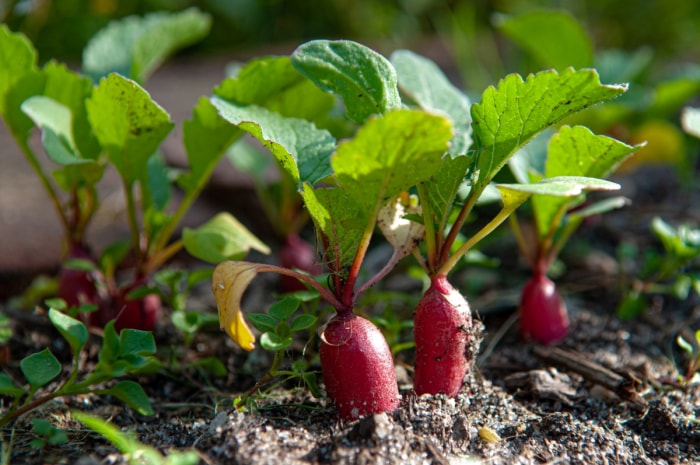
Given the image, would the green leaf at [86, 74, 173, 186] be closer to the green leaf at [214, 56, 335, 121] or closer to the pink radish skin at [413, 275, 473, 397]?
the green leaf at [214, 56, 335, 121]

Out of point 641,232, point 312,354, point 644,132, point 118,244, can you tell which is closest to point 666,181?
point 644,132

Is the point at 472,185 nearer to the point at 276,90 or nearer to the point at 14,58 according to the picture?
the point at 276,90

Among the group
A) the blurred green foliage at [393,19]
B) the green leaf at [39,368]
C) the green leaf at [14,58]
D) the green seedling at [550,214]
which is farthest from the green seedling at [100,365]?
the blurred green foliage at [393,19]

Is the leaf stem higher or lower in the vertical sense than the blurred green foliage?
higher

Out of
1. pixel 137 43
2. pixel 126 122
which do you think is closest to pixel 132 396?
pixel 126 122

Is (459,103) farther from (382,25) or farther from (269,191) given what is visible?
(382,25)

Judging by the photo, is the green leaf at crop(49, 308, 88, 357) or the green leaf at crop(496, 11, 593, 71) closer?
the green leaf at crop(49, 308, 88, 357)

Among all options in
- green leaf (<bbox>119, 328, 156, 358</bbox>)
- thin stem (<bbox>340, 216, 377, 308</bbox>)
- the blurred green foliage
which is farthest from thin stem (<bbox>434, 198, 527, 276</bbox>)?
the blurred green foliage
